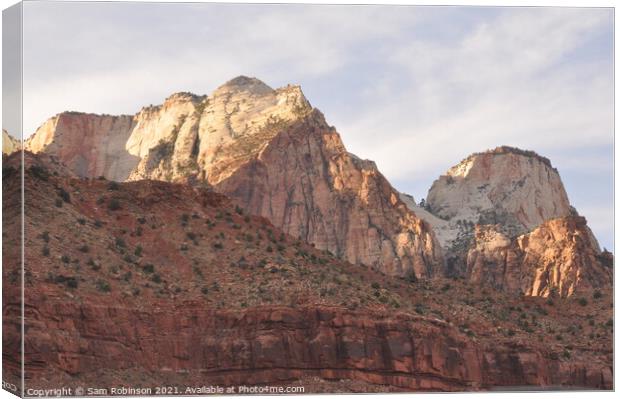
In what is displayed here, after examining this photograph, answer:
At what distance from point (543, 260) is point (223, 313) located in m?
43.4

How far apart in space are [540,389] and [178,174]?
41.5m

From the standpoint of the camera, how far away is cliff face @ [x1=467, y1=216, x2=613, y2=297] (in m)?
101

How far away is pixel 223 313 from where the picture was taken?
235 feet

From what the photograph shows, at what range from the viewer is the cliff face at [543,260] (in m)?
101

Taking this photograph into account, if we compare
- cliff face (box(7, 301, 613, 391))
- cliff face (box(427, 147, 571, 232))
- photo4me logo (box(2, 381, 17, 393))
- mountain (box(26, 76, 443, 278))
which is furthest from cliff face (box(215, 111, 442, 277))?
photo4me logo (box(2, 381, 17, 393))

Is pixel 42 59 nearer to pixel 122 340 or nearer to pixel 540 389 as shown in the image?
pixel 122 340

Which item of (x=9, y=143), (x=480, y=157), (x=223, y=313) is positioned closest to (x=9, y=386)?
(x=9, y=143)

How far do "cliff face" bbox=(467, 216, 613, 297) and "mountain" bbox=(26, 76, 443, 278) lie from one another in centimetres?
487

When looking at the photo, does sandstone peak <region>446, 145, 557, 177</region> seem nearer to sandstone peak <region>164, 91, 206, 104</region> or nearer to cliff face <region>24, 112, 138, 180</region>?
sandstone peak <region>164, 91, 206, 104</region>

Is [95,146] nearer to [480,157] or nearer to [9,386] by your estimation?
[480,157]

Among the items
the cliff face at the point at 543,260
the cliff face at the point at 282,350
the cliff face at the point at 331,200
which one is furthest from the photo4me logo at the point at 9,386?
the cliff face at the point at 331,200

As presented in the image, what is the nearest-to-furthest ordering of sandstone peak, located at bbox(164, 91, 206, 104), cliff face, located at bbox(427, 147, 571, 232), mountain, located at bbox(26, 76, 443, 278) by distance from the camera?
sandstone peak, located at bbox(164, 91, 206, 104)
mountain, located at bbox(26, 76, 443, 278)
cliff face, located at bbox(427, 147, 571, 232)

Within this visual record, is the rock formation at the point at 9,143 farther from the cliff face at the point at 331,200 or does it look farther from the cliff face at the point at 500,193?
the cliff face at the point at 500,193

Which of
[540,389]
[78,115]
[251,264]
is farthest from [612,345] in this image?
[78,115]
